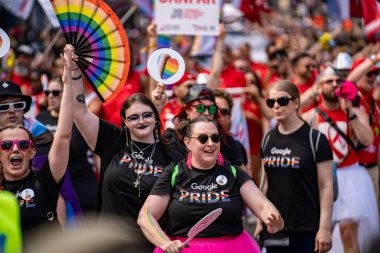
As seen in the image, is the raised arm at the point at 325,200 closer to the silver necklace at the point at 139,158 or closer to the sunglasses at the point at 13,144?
the silver necklace at the point at 139,158

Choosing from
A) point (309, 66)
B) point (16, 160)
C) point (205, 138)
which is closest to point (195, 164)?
point (205, 138)

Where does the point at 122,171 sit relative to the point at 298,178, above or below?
above

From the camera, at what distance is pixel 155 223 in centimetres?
441

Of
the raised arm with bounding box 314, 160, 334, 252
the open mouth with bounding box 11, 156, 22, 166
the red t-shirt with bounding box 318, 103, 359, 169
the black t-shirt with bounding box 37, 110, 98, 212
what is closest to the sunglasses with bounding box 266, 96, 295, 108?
the raised arm with bounding box 314, 160, 334, 252

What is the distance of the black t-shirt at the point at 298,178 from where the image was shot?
5.81m

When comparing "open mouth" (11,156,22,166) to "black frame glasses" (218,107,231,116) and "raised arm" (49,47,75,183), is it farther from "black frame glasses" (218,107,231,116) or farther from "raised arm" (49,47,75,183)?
"black frame glasses" (218,107,231,116)

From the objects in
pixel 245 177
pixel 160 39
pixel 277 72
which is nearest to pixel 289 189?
pixel 245 177

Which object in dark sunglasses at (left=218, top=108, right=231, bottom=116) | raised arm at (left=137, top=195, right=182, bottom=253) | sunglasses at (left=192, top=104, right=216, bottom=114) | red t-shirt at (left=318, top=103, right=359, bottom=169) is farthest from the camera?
red t-shirt at (left=318, top=103, right=359, bottom=169)

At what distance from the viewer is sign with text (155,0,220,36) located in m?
7.49

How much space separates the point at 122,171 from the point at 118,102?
3.36m

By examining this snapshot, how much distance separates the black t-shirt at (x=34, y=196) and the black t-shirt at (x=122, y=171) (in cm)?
46

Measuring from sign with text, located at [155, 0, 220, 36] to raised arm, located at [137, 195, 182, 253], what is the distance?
319cm

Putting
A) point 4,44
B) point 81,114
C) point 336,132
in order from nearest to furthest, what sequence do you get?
1. point 81,114
2. point 4,44
3. point 336,132

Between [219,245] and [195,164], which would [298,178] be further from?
[219,245]
